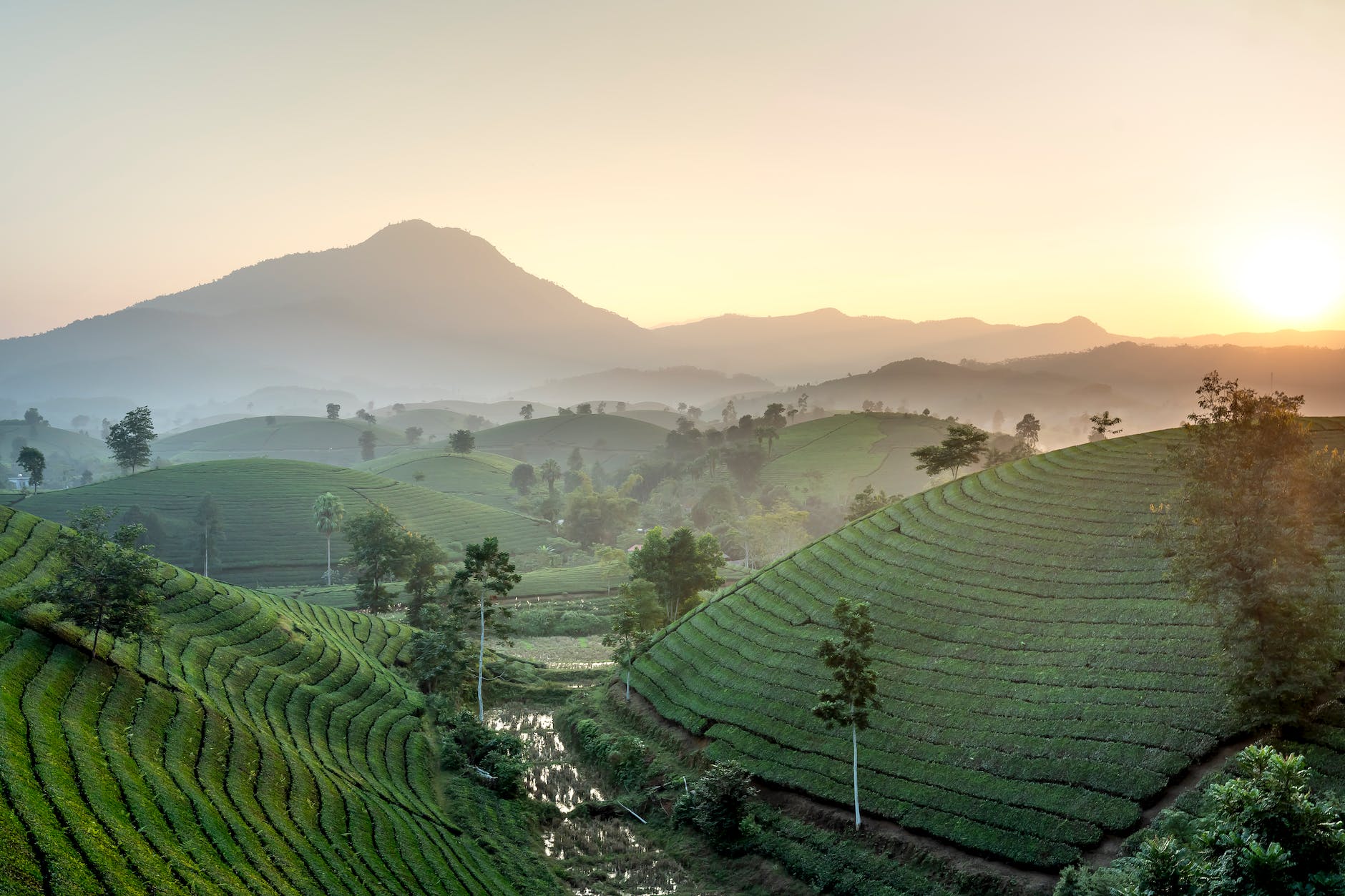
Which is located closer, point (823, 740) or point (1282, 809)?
point (1282, 809)

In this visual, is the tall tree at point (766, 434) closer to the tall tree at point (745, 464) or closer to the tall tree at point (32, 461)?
the tall tree at point (745, 464)

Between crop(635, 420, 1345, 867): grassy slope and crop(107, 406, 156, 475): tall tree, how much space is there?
138m

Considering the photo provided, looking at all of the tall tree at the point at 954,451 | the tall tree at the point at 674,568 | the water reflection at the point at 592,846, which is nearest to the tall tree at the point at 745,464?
the tall tree at the point at 954,451

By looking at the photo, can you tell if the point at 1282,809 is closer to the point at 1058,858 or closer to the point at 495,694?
the point at 1058,858

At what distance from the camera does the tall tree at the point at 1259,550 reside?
2739 centimetres

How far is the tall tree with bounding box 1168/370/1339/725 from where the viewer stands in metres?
27.4

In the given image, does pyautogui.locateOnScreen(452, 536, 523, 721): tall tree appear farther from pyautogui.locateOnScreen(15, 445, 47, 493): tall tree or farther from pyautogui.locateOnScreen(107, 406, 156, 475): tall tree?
pyautogui.locateOnScreen(15, 445, 47, 493): tall tree

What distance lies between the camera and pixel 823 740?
124 ft

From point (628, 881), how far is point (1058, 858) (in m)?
17.1

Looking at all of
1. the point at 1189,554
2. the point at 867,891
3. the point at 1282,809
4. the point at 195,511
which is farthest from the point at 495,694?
the point at 195,511

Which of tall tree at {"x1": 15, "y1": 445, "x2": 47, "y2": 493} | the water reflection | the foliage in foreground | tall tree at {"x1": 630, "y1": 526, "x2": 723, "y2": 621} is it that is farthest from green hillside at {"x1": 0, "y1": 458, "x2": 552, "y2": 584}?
the foliage in foreground

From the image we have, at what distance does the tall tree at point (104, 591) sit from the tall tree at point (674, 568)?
4597cm

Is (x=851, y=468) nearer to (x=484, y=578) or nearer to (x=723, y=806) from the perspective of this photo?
(x=484, y=578)

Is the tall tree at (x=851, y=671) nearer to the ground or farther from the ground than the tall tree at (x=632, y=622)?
farther from the ground
